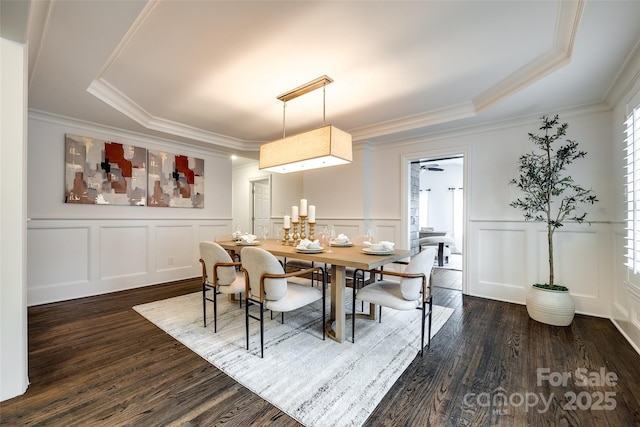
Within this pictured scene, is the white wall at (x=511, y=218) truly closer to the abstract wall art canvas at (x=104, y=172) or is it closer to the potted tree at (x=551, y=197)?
the potted tree at (x=551, y=197)

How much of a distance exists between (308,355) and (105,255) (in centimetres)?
343

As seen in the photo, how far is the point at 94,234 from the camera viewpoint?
3.70 m

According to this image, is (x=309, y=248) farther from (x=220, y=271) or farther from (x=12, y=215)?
(x=12, y=215)

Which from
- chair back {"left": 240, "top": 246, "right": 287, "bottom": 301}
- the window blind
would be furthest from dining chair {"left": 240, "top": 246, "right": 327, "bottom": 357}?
the window blind

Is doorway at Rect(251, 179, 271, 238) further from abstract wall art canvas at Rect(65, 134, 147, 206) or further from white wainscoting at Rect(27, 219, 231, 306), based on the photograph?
abstract wall art canvas at Rect(65, 134, 147, 206)

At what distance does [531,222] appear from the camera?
11.0ft

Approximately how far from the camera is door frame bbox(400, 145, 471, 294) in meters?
3.80

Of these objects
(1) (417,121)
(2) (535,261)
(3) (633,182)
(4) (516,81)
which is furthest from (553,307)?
(1) (417,121)

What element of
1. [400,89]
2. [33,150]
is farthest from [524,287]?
[33,150]

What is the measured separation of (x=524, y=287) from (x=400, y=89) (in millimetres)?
2866

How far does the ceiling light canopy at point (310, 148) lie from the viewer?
8.63ft

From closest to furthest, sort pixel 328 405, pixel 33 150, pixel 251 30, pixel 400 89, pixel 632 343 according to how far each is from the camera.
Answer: pixel 328 405, pixel 251 30, pixel 632 343, pixel 400 89, pixel 33 150

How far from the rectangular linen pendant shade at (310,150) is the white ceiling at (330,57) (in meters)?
0.55

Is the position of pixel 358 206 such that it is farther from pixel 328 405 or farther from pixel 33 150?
pixel 33 150
